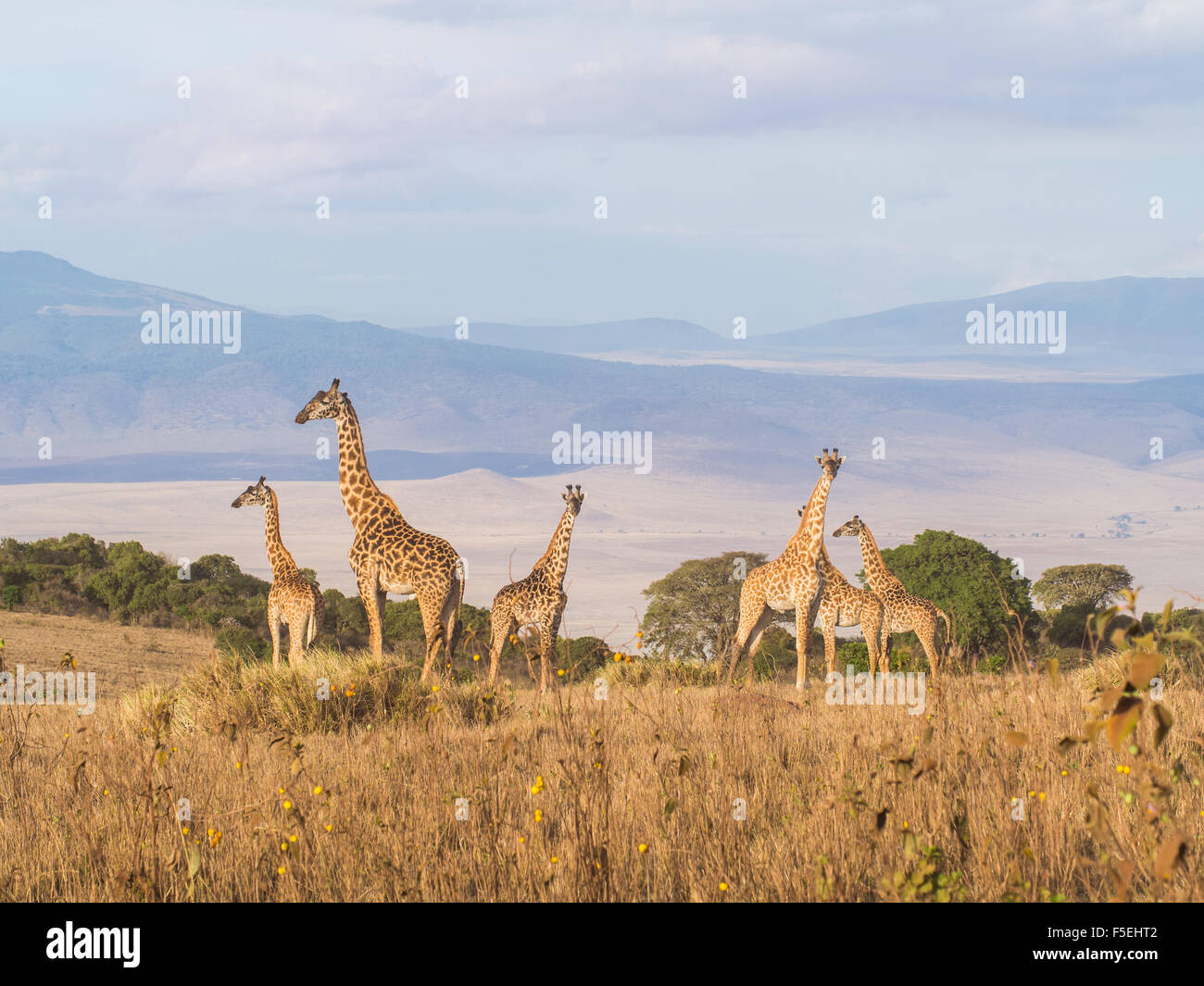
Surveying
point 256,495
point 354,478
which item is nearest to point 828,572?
point 354,478

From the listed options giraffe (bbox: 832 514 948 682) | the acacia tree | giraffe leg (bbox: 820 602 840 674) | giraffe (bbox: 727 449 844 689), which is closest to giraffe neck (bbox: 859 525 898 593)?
giraffe (bbox: 832 514 948 682)

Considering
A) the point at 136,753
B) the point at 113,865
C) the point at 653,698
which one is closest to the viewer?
the point at 113,865

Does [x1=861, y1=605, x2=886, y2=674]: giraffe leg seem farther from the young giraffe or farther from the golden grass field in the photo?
the golden grass field

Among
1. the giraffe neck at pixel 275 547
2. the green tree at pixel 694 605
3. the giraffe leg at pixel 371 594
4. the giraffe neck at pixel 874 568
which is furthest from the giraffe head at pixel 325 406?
the green tree at pixel 694 605

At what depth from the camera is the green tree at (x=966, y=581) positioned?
24.9 m

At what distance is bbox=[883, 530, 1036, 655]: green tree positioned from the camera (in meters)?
24.9

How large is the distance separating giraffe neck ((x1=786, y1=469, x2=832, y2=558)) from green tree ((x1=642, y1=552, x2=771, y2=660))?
1495cm

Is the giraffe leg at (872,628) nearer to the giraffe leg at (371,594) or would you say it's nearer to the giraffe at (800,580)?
the giraffe at (800,580)

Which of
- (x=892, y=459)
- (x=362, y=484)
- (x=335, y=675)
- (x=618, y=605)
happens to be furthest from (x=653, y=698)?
(x=892, y=459)

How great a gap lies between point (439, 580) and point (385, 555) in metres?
0.67

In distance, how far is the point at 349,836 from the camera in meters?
6.60

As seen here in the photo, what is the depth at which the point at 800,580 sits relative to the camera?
50.3ft
